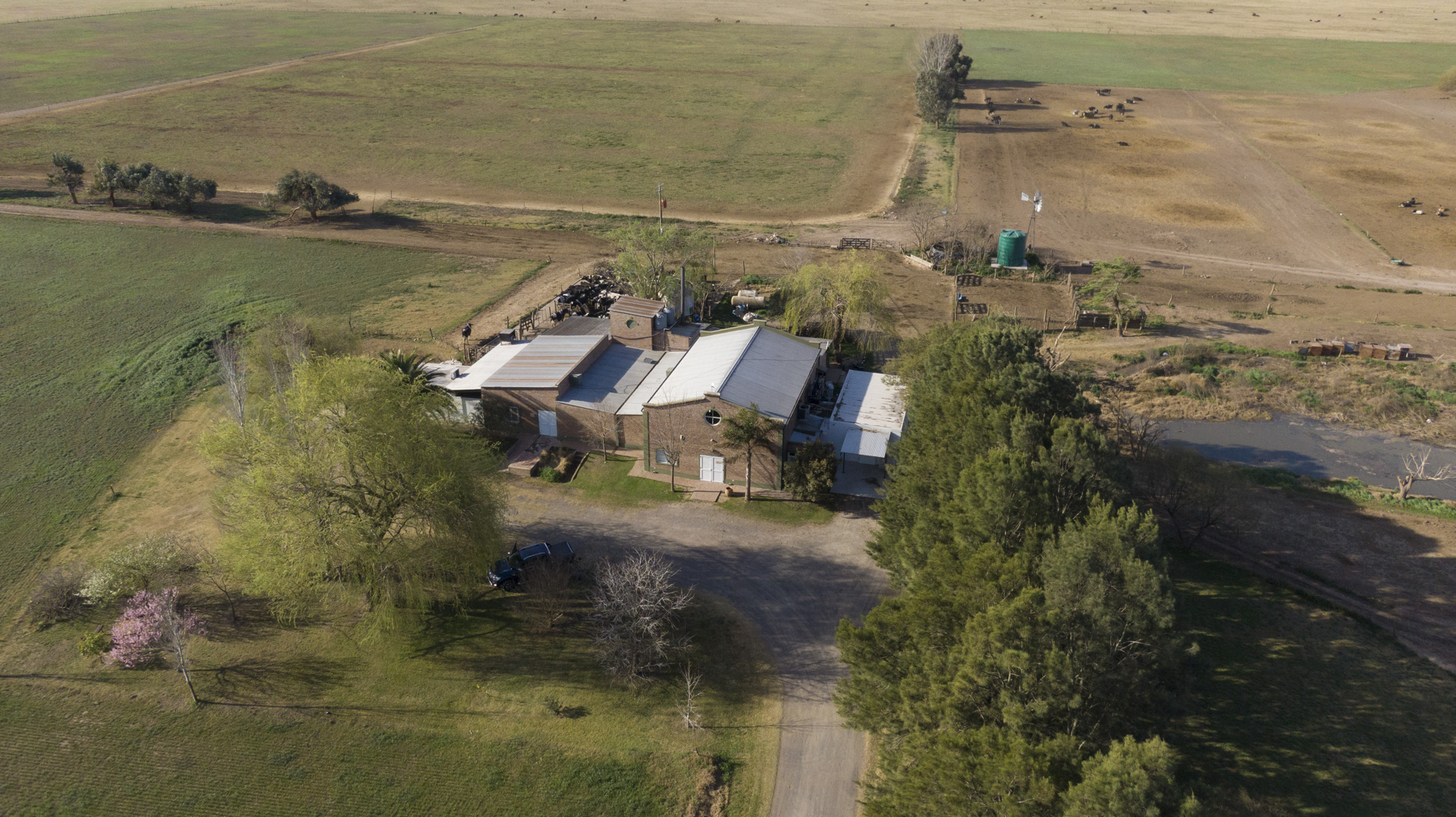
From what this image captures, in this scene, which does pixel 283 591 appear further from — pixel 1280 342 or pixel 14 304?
pixel 1280 342

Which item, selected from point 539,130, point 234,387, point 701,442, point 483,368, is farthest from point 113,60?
point 701,442

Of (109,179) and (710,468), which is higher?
(109,179)

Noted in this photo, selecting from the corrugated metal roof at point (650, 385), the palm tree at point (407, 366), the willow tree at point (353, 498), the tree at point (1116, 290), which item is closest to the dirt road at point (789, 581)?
the corrugated metal roof at point (650, 385)

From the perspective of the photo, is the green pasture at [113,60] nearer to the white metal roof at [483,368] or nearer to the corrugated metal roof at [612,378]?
the white metal roof at [483,368]

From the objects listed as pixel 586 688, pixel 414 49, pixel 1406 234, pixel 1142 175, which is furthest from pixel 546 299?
pixel 414 49

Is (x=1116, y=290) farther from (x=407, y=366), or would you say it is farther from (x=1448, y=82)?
(x=1448, y=82)

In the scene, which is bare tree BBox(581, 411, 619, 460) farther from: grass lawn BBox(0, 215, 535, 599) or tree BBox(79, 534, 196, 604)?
grass lawn BBox(0, 215, 535, 599)
